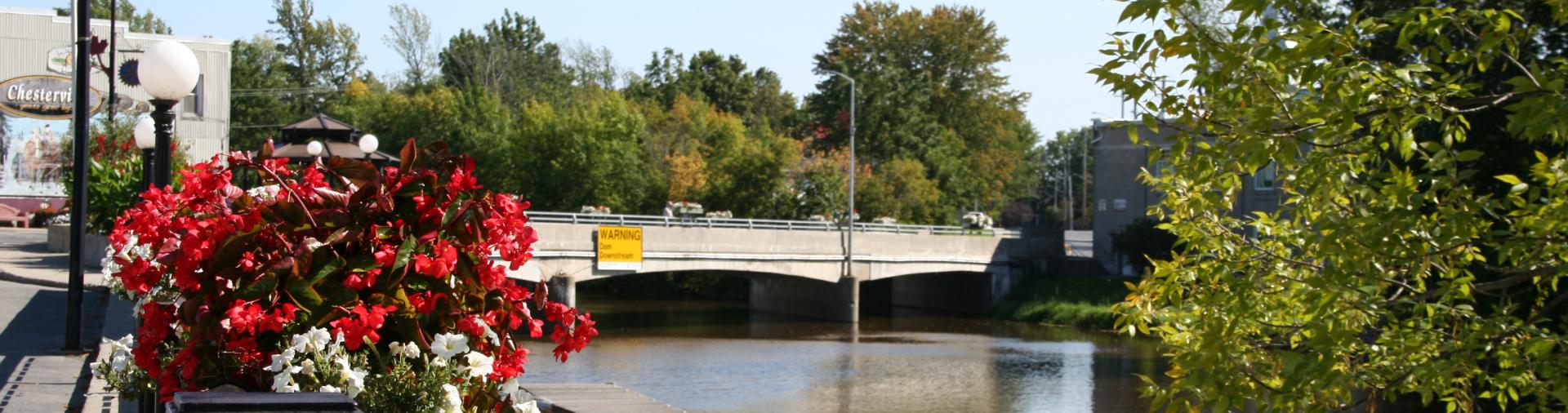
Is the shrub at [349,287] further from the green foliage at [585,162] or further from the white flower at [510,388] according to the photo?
the green foliage at [585,162]

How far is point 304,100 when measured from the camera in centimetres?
7044

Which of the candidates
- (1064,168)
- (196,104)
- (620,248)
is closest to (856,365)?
(620,248)

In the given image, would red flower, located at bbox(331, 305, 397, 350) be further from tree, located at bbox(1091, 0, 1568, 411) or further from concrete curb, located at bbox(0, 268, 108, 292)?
concrete curb, located at bbox(0, 268, 108, 292)

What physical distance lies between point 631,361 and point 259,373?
24.1m

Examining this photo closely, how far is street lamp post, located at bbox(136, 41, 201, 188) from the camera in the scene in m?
9.80

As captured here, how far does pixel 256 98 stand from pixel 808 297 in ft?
120

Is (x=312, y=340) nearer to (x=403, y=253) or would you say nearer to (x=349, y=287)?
(x=349, y=287)

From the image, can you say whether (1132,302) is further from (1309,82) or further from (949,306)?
(949,306)

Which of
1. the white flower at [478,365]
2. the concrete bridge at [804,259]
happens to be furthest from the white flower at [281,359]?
the concrete bridge at [804,259]

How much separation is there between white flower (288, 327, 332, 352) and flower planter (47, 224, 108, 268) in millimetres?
22788

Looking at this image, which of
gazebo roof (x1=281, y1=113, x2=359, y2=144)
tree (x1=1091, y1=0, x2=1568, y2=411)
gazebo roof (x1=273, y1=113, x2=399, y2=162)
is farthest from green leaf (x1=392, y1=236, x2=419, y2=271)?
gazebo roof (x1=281, y1=113, x2=359, y2=144)

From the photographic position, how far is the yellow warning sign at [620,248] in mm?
34656

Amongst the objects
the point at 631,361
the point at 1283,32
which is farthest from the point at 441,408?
the point at 631,361

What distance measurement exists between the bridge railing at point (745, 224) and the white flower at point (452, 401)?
29564mm
